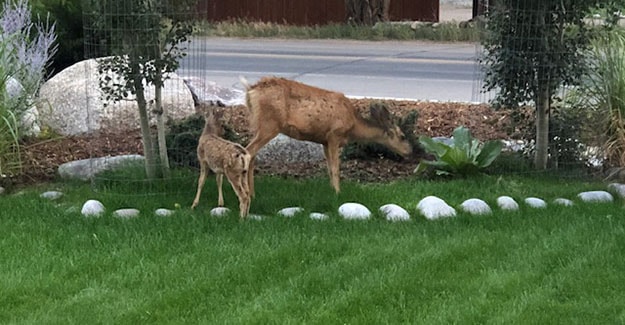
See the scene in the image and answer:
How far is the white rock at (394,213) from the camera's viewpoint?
7281 millimetres

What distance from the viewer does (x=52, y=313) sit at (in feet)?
18.0

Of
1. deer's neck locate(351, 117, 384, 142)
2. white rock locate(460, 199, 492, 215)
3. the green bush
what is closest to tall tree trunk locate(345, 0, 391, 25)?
the green bush

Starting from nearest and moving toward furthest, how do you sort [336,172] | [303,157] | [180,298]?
[180,298] → [336,172] → [303,157]

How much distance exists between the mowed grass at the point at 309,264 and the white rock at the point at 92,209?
0.07m

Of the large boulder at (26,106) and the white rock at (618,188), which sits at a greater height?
the large boulder at (26,106)

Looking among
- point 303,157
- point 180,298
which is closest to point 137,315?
point 180,298

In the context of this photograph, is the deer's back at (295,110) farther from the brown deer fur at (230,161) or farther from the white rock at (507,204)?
the white rock at (507,204)

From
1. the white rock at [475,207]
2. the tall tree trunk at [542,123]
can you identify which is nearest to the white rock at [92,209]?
the white rock at [475,207]

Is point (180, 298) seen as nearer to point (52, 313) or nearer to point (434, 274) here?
point (52, 313)

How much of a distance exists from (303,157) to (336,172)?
5.54 ft

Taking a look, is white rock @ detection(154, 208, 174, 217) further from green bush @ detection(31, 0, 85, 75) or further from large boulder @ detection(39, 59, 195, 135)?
green bush @ detection(31, 0, 85, 75)

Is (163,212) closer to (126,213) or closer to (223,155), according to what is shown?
(126,213)

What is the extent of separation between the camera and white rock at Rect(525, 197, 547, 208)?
7605 millimetres

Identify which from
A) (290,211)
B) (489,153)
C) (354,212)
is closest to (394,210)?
(354,212)
